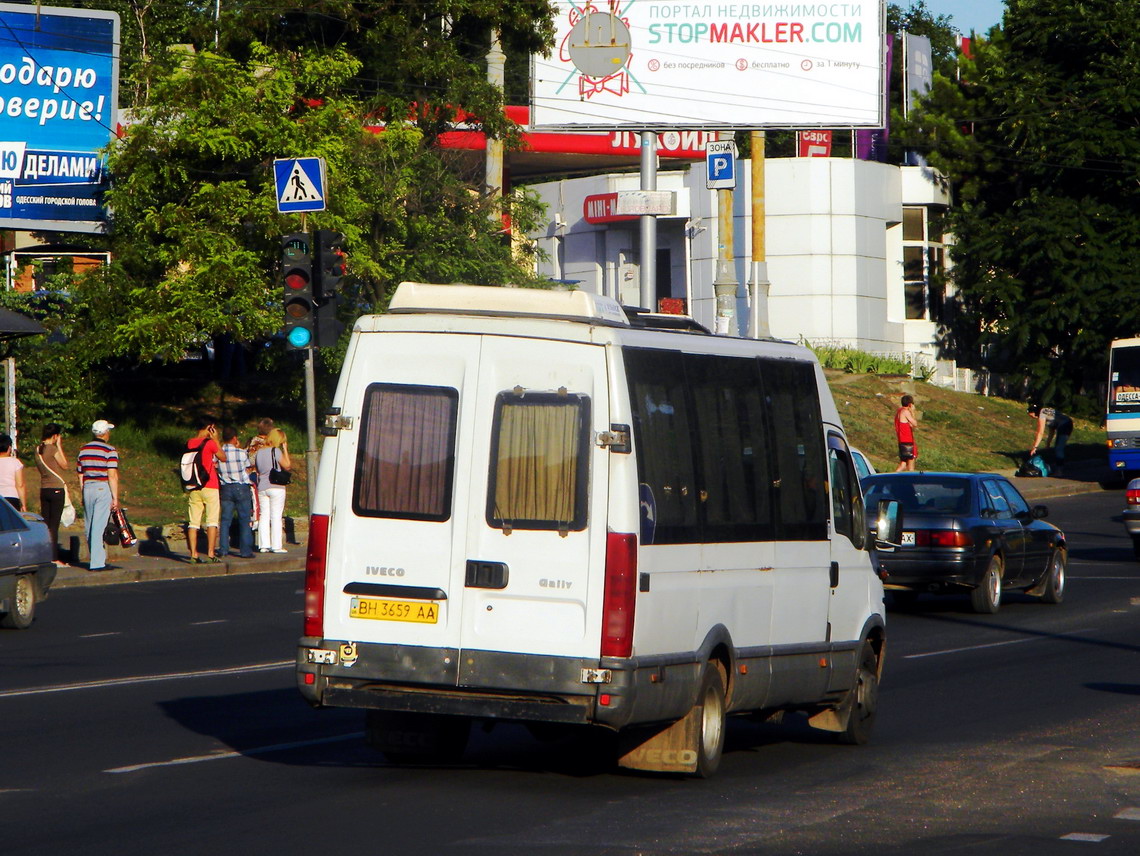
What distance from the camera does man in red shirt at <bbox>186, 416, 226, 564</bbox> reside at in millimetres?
23491

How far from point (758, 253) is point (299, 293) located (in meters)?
23.4

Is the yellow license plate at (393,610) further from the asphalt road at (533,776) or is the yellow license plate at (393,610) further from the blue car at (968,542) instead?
the blue car at (968,542)

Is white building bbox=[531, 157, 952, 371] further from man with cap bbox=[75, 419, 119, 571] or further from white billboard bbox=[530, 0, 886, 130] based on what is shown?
man with cap bbox=[75, 419, 119, 571]

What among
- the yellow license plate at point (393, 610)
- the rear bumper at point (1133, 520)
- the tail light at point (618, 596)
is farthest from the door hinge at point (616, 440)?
the rear bumper at point (1133, 520)

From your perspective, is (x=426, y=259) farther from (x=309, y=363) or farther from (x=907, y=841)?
(x=907, y=841)

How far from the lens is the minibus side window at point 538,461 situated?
27.2ft

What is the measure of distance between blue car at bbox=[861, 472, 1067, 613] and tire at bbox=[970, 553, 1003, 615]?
0.4 inches

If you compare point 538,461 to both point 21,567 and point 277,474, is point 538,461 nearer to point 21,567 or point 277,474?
point 21,567

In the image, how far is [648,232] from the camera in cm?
4219

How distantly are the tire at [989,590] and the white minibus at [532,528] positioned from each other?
9.99 meters

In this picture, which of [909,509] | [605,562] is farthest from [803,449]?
[909,509]

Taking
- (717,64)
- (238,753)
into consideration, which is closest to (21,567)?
(238,753)

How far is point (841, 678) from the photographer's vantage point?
34.0 feet

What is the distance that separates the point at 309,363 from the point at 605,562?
14914 millimetres
